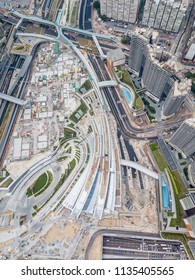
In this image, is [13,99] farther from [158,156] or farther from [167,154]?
[167,154]

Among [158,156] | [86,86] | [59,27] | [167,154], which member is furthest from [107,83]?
[59,27]

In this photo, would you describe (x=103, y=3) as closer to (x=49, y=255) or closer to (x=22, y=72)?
(x=22, y=72)

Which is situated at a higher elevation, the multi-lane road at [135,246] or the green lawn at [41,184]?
the green lawn at [41,184]

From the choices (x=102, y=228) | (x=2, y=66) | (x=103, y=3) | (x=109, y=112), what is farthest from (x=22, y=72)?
(x=102, y=228)

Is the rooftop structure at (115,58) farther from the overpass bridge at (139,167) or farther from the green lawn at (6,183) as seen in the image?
the green lawn at (6,183)

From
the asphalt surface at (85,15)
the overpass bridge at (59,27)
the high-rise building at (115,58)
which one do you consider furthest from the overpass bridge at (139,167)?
the asphalt surface at (85,15)

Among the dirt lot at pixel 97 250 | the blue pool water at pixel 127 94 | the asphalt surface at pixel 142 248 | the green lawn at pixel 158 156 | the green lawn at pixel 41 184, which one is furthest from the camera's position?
the blue pool water at pixel 127 94
